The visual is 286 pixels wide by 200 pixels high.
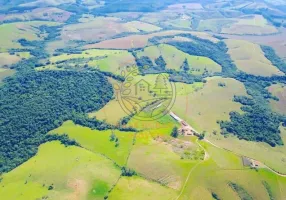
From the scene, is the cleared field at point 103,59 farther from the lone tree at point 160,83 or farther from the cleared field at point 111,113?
the cleared field at point 111,113

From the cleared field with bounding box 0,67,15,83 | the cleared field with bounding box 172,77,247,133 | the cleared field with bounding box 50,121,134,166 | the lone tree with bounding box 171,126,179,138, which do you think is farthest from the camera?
the cleared field with bounding box 0,67,15,83

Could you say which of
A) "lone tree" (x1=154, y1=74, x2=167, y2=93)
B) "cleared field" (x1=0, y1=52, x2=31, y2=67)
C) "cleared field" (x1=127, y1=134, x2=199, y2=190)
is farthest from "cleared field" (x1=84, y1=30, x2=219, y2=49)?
"cleared field" (x1=127, y1=134, x2=199, y2=190)

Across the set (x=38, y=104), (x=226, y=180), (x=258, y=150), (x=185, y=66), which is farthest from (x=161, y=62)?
(x=226, y=180)

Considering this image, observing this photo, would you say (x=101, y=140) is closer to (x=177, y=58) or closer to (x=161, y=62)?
(x=161, y=62)

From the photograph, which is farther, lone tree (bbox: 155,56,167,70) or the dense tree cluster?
lone tree (bbox: 155,56,167,70)

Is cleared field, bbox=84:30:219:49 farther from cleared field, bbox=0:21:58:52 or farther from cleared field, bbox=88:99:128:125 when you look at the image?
cleared field, bbox=88:99:128:125

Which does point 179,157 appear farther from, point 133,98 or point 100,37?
point 100,37

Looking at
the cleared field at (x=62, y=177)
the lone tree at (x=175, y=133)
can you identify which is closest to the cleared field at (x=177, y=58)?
the lone tree at (x=175, y=133)
